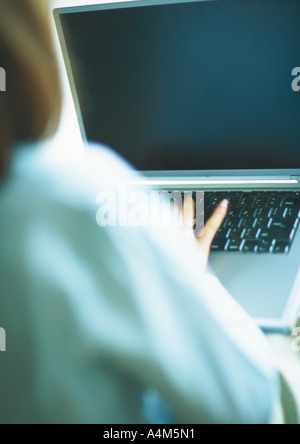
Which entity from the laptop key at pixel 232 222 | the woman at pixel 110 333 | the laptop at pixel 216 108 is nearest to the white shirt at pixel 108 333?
the woman at pixel 110 333

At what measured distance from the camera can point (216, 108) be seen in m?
0.72

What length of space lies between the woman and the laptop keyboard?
19 cm

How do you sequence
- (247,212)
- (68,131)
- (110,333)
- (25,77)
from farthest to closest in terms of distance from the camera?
(68,131)
(247,212)
(25,77)
(110,333)

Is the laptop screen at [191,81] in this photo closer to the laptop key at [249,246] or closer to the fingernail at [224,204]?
the fingernail at [224,204]

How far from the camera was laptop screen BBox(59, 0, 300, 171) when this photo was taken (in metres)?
0.64

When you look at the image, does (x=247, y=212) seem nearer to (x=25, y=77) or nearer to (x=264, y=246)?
(x=264, y=246)

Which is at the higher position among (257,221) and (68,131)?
(68,131)

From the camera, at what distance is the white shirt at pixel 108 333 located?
38cm

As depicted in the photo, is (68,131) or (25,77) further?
(68,131)

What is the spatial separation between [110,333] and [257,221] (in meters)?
0.37

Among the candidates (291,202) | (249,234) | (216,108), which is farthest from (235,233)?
(216,108)

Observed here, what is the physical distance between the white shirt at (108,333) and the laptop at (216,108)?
0.48 ft

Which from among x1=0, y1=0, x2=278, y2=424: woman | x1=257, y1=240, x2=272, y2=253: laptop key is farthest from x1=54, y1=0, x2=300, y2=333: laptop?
x1=0, y1=0, x2=278, y2=424: woman

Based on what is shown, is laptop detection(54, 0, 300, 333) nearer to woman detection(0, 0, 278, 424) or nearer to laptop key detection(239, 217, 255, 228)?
laptop key detection(239, 217, 255, 228)
